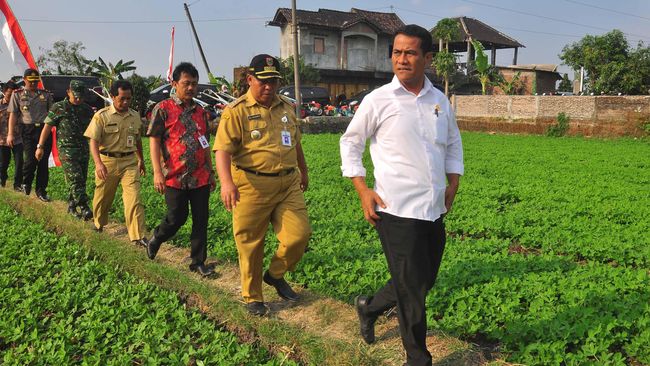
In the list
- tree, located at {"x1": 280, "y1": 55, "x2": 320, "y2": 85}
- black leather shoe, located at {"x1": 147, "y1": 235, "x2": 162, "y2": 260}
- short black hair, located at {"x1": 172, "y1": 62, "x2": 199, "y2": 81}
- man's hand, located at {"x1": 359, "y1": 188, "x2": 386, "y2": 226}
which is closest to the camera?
man's hand, located at {"x1": 359, "y1": 188, "x2": 386, "y2": 226}

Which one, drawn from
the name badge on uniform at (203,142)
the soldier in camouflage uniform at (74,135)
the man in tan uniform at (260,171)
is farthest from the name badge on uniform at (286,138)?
the soldier in camouflage uniform at (74,135)

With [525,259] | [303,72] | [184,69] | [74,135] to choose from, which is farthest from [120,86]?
[303,72]

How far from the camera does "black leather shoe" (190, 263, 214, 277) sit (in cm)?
520

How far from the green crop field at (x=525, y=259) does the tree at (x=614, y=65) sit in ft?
67.1

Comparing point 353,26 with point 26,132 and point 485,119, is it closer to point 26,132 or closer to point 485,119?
point 485,119

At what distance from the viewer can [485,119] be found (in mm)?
24484

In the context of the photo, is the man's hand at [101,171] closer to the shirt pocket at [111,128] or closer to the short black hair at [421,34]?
the shirt pocket at [111,128]

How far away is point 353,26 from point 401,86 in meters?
37.4

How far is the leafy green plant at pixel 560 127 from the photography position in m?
21.3

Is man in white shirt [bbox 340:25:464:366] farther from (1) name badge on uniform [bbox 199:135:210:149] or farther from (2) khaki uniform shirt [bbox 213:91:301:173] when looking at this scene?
(1) name badge on uniform [bbox 199:135:210:149]

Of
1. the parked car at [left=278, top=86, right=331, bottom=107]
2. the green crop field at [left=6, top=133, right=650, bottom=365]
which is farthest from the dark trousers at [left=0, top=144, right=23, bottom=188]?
the parked car at [left=278, top=86, right=331, bottom=107]

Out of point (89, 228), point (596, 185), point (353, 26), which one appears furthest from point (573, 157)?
point (353, 26)

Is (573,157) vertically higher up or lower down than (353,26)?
lower down

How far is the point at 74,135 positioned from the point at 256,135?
4.23 metres
